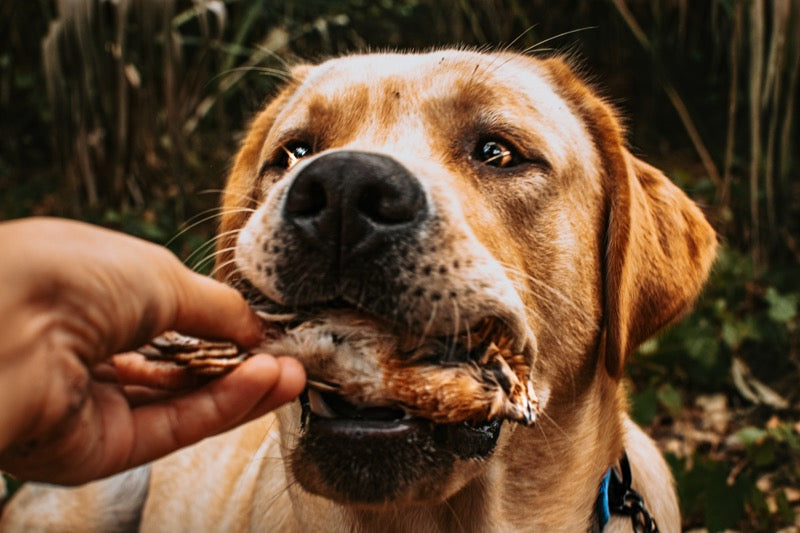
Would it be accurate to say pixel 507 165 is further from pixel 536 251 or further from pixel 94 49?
pixel 94 49

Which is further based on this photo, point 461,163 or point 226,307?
point 461,163

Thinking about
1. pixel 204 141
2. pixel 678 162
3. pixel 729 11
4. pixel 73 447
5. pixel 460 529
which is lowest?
pixel 678 162

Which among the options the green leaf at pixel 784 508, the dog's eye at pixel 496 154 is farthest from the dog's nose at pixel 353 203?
the green leaf at pixel 784 508

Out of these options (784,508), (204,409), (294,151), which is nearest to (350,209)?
(204,409)

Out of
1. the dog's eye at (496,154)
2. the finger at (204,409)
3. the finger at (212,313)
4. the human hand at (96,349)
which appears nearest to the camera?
the human hand at (96,349)

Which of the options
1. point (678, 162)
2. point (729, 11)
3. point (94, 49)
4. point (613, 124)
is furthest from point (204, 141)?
point (613, 124)

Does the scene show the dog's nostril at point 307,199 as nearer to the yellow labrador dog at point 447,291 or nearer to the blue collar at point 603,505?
the yellow labrador dog at point 447,291
